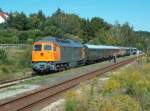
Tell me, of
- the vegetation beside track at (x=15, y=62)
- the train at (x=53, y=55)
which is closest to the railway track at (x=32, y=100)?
the train at (x=53, y=55)

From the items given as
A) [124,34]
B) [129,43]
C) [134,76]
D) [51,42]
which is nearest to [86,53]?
[51,42]

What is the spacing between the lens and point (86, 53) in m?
47.3

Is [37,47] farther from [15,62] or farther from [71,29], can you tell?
[71,29]

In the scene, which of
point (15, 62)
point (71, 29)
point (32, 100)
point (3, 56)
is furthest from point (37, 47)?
point (71, 29)

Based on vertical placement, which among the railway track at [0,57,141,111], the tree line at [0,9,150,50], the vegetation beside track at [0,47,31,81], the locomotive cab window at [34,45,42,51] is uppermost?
the tree line at [0,9,150,50]

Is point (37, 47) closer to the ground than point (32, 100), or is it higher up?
higher up

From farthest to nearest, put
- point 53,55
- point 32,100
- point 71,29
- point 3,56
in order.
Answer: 1. point 71,29
2. point 3,56
3. point 53,55
4. point 32,100

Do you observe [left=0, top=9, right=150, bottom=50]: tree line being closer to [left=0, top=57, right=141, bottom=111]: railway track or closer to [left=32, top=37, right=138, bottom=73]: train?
[left=32, top=37, right=138, bottom=73]: train

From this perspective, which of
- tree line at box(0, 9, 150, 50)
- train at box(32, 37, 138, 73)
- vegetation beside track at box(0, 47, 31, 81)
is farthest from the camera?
tree line at box(0, 9, 150, 50)

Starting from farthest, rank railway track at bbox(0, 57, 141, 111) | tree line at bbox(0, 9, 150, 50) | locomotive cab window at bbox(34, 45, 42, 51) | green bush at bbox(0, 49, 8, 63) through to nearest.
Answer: tree line at bbox(0, 9, 150, 50), green bush at bbox(0, 49, 8, 63), locomotive cab window at bbox(34, 45, 42, 51), railway track at bbox(0, 57, 141, 111)

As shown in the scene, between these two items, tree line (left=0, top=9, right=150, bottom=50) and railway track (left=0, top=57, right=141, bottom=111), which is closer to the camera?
railway track (left=0, top=57, right=141, bottom=111)

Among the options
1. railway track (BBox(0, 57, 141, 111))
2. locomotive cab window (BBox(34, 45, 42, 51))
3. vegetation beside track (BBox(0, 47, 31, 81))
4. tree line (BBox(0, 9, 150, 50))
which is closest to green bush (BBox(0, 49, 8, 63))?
vegetation beside track (BBox(0, 47, 31, 81))

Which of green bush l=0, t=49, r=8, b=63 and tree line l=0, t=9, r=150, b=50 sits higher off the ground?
tree line l=0, t=9, r=150, b=50

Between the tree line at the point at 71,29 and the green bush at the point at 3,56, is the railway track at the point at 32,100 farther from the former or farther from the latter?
the tree line at the point at 71,29
